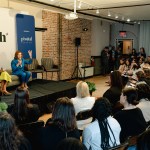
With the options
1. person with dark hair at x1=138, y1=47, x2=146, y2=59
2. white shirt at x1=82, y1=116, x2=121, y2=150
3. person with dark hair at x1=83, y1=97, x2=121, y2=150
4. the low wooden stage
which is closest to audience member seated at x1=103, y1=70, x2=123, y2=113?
person with dark hair at x1=83, y1=97, x2=121, y2=150

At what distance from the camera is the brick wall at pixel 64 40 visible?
8.79 metres

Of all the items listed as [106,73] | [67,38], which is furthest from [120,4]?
[106,73]

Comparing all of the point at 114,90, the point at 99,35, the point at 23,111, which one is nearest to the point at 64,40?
the point at 99,35

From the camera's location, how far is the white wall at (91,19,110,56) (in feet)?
39.8

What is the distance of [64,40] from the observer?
31.6 ft

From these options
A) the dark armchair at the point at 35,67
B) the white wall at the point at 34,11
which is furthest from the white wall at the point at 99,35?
the dark armchair at the point at 35,67

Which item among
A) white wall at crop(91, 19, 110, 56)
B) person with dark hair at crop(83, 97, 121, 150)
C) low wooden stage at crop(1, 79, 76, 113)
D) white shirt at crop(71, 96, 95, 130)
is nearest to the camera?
person with dark hair at crop(83, 97, 121, 150)

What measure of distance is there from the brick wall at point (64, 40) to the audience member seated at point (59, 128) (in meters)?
6.74

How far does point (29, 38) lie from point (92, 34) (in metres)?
5.13

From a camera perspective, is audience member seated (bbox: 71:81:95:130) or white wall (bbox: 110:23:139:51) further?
white wall (bbox: 110:23:139:51)

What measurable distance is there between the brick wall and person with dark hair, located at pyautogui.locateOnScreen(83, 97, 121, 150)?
6.76m

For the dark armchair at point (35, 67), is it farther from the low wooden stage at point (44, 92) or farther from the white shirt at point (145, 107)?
the white shirt at point (145, 107)

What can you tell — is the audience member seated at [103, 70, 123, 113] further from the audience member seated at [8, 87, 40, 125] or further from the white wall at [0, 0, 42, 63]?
the white wall at [0, 0, 42, 63]

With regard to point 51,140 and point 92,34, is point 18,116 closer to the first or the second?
point 51,140
